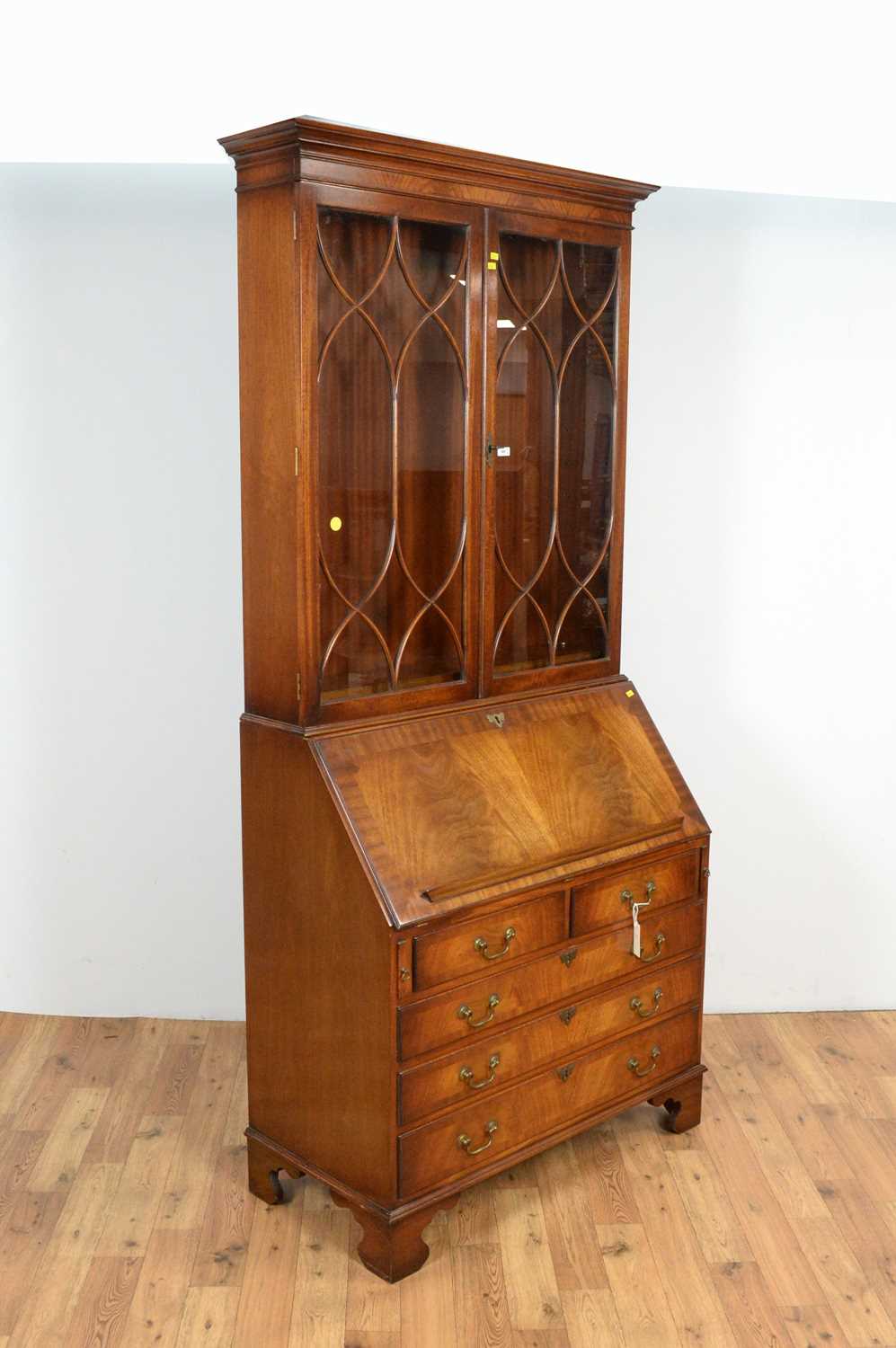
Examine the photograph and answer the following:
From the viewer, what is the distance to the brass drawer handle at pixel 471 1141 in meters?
2.51

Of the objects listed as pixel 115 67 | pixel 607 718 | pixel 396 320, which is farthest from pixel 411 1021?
pixel 115 67

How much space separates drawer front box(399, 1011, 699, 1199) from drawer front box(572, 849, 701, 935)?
281 millimetres

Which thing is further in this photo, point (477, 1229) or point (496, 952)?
point (477, 1229)

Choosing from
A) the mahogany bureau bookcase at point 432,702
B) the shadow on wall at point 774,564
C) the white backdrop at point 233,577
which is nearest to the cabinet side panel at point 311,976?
the mahogany bureau bookcase at point 432,702

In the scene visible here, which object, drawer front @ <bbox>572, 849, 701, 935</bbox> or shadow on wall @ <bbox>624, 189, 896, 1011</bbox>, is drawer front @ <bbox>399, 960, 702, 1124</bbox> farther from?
shadow on wall @ <bbox>624, 189, 896, 1011</bbox>

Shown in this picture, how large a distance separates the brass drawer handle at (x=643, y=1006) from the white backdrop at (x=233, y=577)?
0.75 m

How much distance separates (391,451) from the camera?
2.54 m

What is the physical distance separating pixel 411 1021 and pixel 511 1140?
42 cm

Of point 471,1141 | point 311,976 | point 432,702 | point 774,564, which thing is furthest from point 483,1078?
point 774,564

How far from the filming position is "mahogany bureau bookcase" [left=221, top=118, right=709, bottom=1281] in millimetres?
2385

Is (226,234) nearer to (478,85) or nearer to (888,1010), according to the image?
(478,85)

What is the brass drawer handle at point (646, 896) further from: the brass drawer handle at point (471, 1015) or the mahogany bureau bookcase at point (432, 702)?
the brass drawer handle at point (471, 1015)

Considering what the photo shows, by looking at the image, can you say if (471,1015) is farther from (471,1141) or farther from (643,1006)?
(643,1006)

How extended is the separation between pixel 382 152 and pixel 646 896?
153cm
